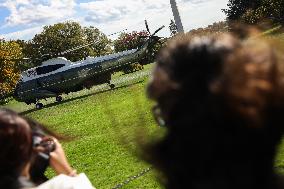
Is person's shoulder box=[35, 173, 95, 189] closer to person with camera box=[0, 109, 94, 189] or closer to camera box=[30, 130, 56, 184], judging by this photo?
person with camera box=[0, 109, 94, 189]

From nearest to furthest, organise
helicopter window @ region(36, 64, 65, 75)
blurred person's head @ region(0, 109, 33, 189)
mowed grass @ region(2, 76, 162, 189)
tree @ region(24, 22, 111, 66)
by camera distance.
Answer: blurred person's head @ region(0, 109, 33, 189), mowed grass @ region(2, 76, 162, 189), helicopter window @ region(36, 64, 65, 75), tree @ region(24, 22, 111, 66)

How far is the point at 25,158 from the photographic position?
5.96 ft

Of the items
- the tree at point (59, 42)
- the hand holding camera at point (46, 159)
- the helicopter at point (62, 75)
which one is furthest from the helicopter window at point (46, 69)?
the tree at point (59, 42)

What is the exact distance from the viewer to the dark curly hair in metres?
0.96

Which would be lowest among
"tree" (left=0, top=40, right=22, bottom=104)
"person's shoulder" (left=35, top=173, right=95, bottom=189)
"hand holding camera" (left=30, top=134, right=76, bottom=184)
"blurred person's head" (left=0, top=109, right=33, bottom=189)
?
"tree" (left=0, top=40, right=22, bottom=104)

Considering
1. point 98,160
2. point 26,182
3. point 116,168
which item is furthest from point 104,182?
point 26,182

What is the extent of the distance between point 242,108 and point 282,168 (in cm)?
537

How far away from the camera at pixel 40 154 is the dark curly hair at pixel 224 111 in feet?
3.51

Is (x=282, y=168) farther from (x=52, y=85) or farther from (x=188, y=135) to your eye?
(x=52, y=85)

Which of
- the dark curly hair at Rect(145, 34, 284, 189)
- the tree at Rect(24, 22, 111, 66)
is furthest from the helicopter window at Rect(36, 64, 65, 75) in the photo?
the tree at Rect(24, 22, 111, 66)

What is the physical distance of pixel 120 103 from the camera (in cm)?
1656

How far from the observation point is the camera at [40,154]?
1.96 metres

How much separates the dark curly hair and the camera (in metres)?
1.07

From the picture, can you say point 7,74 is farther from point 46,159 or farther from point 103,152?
point 46,159
